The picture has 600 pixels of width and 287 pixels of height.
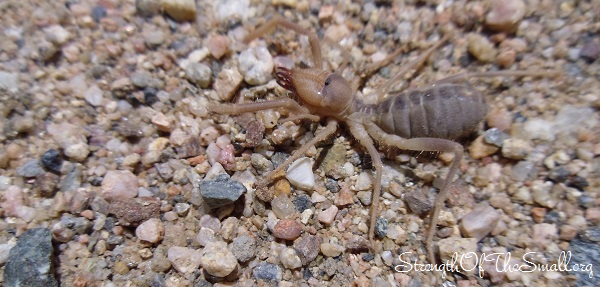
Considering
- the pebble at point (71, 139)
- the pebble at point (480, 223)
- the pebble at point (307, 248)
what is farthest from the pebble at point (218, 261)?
the pebble at point (480, 223)

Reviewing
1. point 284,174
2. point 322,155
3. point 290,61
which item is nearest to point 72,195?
point 284,174

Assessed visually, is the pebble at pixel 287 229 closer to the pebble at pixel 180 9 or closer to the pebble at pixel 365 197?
the pebble at pixel 365 197

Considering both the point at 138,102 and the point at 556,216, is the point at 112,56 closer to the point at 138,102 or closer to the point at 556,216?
the point at 138,102

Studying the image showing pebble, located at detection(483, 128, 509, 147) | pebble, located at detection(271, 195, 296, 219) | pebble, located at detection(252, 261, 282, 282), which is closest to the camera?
pebble, located at detection(252, 261, 282, 282)

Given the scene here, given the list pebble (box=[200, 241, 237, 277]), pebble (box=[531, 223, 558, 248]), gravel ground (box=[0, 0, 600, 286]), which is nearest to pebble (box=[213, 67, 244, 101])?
gravel ground (box=[0, 0, 600, 286])

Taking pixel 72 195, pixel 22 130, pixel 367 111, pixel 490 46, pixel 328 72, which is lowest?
pixel 72 195

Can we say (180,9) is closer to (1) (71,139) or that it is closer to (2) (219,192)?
(1) (71,139)

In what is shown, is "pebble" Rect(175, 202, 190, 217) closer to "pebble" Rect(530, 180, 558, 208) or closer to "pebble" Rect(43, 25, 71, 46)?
"pebble" Rect(43, 25, 71, 46)
